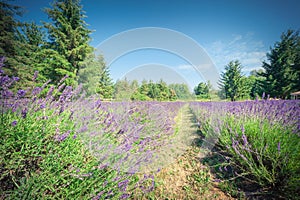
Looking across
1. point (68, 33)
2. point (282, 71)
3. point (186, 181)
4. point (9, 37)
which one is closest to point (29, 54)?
point (9, 37)

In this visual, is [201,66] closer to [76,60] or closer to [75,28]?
[76,60]

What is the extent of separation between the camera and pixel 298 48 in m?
24.2

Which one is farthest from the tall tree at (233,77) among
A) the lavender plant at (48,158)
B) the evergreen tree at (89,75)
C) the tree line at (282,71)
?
the lavender plant at (48,158)

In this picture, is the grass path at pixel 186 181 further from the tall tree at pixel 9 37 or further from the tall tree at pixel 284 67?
the tall tree at pixel 284 67

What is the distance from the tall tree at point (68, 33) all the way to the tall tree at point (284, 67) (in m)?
31.7

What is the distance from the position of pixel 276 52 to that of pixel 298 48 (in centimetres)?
460

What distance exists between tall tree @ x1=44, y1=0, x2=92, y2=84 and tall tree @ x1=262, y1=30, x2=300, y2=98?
31694mm

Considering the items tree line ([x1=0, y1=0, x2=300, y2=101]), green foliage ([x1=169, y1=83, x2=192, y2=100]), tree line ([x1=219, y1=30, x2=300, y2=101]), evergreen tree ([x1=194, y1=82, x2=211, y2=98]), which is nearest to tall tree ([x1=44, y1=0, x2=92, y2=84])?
tree line ([x1=0, y1=0, x2=300, y2=101])

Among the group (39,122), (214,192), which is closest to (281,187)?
(214,192)

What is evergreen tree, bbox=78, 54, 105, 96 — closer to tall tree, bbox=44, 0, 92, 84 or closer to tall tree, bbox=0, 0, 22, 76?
tall tree, bbox=44, 0, 92, 84

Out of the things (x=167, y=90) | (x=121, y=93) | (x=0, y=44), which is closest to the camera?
(x=121, y=93)

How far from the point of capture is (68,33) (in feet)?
49.3

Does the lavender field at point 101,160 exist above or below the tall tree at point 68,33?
below

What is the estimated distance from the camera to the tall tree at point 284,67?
21.8 m
